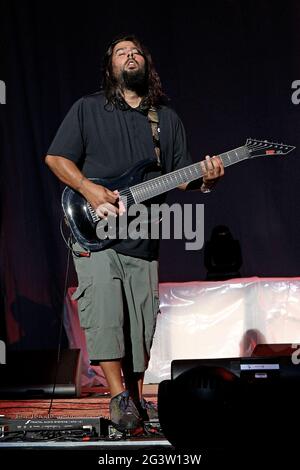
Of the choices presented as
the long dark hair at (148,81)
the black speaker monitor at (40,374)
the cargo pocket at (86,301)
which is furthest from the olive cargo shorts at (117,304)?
the black speaker monitor at (40,374)

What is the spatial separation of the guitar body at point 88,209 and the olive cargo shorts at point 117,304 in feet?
0.19

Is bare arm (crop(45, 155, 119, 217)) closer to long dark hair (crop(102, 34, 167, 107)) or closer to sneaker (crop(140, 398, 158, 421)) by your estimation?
long dark hair (crop(102, 34, 167, 107))

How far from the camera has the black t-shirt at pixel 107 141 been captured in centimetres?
347

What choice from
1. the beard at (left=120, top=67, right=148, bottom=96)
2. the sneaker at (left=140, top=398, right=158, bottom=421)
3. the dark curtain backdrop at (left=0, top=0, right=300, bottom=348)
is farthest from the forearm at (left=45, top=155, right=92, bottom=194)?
the dark curtain backdrop at (left=0, top=0, right=300, bottom=348)

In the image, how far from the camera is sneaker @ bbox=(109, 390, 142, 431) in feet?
10.1

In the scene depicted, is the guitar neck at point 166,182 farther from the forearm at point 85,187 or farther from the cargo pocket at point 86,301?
the cargo pocket at point 86,301

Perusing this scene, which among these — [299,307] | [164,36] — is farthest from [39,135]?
[299,307]

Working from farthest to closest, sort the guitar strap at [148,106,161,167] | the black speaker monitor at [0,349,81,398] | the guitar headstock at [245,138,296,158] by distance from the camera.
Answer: the black speaker monitor at [0,349,81,398]
the guitar headstock at [245,138,296,158]
the guitar strap at [148,106,161,167]

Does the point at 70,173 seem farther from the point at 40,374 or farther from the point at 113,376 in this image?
the point at 40,374

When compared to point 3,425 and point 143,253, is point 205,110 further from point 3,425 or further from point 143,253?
point 3,425

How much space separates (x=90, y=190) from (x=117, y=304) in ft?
1.79

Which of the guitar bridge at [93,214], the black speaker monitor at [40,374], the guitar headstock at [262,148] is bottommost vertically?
the black speaker monitor at [40,374]

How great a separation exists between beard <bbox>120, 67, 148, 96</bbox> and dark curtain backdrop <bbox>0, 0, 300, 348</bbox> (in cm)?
233

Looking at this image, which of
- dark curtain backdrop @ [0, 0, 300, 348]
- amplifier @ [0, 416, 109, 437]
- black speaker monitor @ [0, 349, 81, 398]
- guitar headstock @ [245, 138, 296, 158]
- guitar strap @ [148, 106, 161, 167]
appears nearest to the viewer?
amplifier @ [0, 416, 109, 437]
